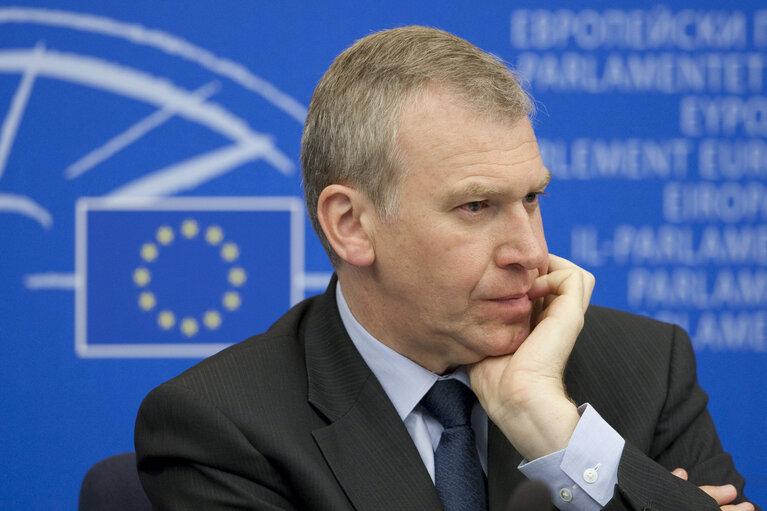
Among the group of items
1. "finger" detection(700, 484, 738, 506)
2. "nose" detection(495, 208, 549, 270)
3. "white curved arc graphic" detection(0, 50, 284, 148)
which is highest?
"white curved arc graphic" detection(0, 50, 284, 148)

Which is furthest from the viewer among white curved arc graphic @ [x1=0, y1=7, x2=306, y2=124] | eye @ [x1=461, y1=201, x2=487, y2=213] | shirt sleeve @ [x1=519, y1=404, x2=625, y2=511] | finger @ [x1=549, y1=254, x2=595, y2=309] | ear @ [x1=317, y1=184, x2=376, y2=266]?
white curved arc graphic @ [x1=0, y1=7, x2=306, y2=124]

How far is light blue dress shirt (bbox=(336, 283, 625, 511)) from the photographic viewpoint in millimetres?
1611

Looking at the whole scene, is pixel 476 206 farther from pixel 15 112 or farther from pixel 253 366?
pixel 15 112

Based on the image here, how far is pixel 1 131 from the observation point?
2.76m

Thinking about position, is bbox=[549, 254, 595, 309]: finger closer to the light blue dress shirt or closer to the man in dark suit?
the man in dark suit

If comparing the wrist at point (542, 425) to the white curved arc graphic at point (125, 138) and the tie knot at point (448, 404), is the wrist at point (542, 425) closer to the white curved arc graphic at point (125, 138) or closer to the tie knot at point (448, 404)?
the tie knot at point (448, 404)

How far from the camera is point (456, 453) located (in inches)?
68.6

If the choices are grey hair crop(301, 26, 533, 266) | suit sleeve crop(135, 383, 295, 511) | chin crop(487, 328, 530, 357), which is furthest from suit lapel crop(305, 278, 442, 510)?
grey hair crop(301, 26, 533, 266)

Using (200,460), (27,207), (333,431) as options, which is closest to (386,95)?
(333,431)

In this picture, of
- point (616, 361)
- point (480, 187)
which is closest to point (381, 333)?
point (480, 187)

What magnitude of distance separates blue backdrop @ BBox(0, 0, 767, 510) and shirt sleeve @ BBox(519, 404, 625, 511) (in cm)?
127

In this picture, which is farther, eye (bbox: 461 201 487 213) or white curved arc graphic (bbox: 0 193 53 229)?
white curved arc graphic (bbox: 0 193 53 229)

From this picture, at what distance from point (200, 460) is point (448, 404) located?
20.9 inches

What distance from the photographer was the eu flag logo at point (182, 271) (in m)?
2.74
